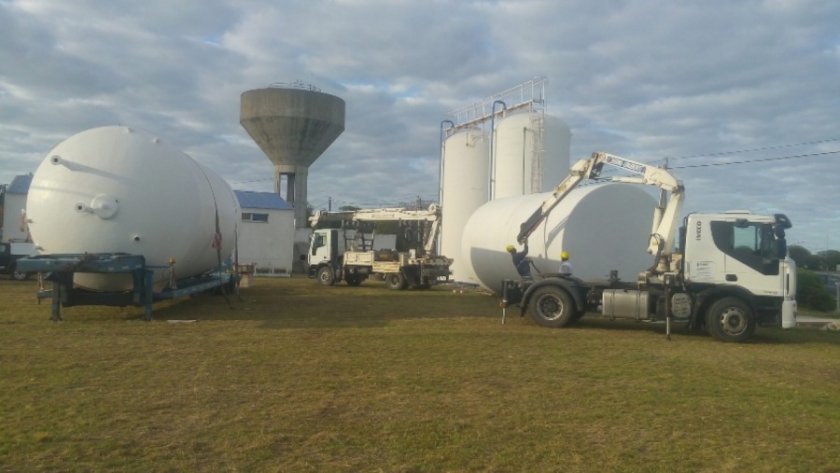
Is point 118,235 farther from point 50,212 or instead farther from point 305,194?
point 305,194

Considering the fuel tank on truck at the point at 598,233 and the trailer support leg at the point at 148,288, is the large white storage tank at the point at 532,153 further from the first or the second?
the trailer support leg at the point at 148,288

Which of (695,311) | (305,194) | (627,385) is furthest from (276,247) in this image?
(627,385)

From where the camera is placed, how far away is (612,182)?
18.4m

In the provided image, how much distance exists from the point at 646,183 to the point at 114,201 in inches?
482

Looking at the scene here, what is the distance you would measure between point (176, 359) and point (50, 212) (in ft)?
20.9

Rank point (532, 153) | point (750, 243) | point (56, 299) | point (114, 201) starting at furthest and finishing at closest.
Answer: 1. point (532, 153)
2. point (114, 201)
3. point (56, 299)
4. point (750, 243)

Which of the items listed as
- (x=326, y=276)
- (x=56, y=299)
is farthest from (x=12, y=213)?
(x=56, y=299)

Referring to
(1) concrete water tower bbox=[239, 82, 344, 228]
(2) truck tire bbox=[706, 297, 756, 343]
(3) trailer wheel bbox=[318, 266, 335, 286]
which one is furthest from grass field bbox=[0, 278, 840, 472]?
(1) concrete water tower bbox=[239, 82, 344, 228]

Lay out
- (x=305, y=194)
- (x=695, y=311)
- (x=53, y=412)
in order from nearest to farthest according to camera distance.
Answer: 1. (x=53, y=412)
2. (x=695, y=311)
3. (x=305, y=194)

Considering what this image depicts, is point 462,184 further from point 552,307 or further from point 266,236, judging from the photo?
point 552,307

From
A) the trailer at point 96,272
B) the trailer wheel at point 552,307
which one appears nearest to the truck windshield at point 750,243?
the trailer wheel at point 552,307

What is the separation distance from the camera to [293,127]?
166ft

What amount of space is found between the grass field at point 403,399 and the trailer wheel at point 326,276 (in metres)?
15.2

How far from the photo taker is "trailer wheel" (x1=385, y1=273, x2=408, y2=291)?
28328 millimetres
